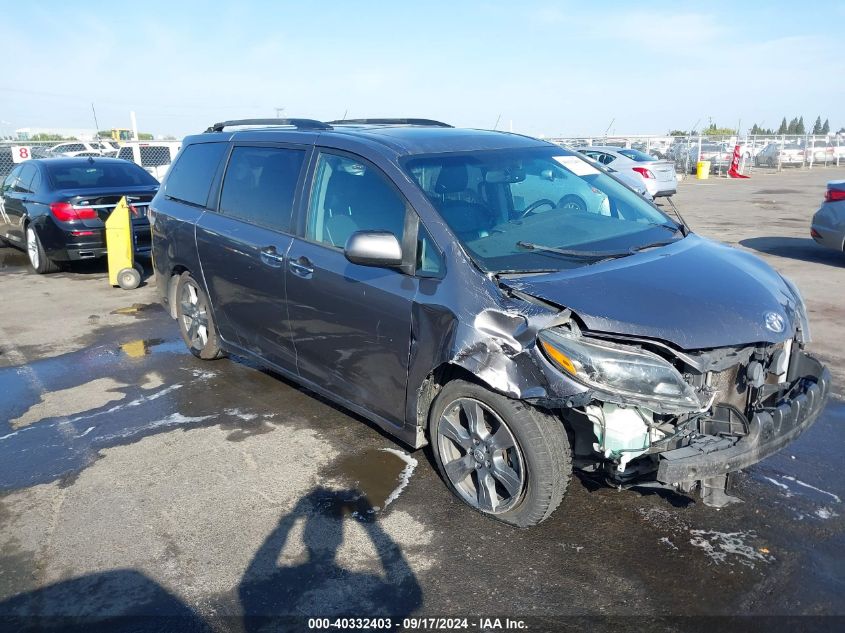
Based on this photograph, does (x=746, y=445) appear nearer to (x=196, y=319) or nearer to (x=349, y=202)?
(x=349, y=202)

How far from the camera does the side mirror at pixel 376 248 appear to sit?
354cm

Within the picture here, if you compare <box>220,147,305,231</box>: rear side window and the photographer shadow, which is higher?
<box>220,147,305,231</box>: rear side window

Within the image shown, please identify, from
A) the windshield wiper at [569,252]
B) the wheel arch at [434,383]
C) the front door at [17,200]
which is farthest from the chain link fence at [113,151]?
the windshield wiper at [569,252]

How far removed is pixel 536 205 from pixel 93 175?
27.6 feet

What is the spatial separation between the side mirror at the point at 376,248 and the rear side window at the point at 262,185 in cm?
107

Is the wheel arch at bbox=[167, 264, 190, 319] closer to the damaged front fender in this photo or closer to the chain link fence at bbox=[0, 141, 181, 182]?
the damaged front fender

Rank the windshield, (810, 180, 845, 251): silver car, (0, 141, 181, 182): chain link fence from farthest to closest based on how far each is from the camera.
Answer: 1. (0, 141, 181, 182): chain link fence
2. (810, 180, 845, 251): silver car
3. the windshield

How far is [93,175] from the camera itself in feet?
34.0

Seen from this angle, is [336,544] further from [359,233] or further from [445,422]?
[359,233]

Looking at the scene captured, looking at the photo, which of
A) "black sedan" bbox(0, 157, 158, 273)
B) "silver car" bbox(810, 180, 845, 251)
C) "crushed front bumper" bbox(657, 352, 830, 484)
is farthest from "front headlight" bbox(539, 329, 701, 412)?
"black sedan" bbox(0, 157, 158, 273)

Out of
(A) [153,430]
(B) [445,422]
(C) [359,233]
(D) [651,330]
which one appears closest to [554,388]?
(D) [651,330]

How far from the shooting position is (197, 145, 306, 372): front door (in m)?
4.57

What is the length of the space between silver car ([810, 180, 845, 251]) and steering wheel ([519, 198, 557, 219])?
275 inches

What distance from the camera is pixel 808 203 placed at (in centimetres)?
1822
